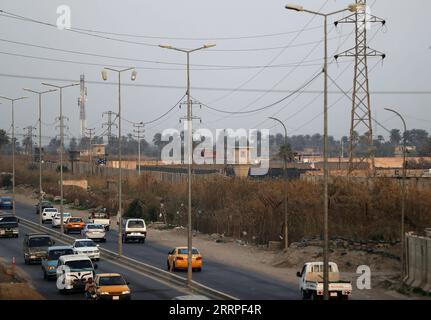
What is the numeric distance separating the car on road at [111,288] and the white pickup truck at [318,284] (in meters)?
7.35

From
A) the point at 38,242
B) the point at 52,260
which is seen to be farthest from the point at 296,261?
the point at 52,260

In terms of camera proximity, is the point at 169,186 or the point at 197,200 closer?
the point at 197,200

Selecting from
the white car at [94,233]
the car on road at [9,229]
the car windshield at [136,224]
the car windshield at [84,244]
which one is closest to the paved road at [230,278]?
the white car at [94,233]

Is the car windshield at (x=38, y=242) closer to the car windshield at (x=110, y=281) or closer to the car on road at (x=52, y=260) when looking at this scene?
the car on road at (x=52, y=260)

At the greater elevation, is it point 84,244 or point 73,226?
point 84,244

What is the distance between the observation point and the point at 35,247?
162 feet

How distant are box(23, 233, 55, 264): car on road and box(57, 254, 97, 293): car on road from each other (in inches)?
468

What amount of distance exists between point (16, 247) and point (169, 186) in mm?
42700

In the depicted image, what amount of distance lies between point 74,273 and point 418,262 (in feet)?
55.9

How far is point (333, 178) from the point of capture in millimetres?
70812

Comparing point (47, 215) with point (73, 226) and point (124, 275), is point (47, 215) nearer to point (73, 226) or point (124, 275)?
point (73, 226)

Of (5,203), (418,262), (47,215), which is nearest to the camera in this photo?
(418,262)
